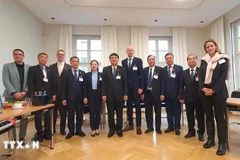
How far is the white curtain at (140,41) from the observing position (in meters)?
5.76

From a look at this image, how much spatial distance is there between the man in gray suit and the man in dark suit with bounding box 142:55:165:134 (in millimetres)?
2141

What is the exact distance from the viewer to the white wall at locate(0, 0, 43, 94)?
11.9 feet

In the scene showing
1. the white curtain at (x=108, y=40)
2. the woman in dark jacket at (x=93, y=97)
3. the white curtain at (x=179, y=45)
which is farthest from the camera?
the white curtain at (x=179, y=45)

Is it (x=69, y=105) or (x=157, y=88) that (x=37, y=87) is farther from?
(x=157, y=88)

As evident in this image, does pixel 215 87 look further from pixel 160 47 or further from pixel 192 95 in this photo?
pixel 160 47

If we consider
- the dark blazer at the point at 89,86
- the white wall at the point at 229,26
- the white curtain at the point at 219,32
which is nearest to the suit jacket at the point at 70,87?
the dark blazer at the point at 89,86

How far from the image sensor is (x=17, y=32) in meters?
4.15

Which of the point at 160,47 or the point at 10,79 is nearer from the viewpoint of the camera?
the point at 10,79

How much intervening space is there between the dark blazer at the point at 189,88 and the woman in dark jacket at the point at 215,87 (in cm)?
45

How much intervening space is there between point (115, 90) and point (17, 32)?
3.21 metres

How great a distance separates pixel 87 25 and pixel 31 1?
2020 millimetres

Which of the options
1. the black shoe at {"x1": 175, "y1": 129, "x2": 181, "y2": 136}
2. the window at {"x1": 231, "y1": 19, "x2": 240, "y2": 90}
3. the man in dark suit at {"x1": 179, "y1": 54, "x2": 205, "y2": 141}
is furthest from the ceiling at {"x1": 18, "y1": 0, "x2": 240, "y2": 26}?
the black shoe at {"x1": 175, "y1": 129, "x2": 181, "y2": 136}

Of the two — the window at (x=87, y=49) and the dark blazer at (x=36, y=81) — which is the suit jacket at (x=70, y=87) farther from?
the window at (x=87, y=49)

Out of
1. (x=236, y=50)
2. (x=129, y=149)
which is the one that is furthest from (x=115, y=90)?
(x=236, y=50)
